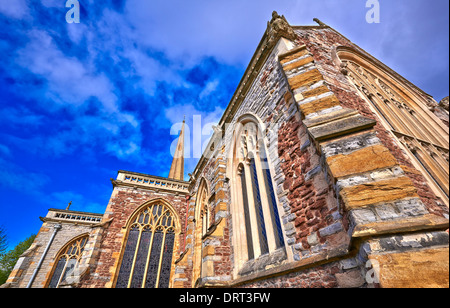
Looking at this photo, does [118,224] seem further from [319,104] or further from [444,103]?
[444,103]

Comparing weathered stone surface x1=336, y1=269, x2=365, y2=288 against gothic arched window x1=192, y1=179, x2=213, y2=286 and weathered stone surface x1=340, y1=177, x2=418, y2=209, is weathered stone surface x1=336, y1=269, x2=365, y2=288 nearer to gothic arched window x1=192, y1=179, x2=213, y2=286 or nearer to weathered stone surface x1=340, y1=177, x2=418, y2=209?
weathered stone surface x1=340, y1=177, x2=418, y2=209

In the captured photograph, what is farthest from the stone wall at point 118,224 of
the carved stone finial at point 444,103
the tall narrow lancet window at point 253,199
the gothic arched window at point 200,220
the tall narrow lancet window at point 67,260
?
the carved stone finial at point 444,103

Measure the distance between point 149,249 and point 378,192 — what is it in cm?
1241

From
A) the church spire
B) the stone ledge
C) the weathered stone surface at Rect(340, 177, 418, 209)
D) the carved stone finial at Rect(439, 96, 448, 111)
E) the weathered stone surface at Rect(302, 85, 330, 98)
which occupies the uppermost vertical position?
the church spire

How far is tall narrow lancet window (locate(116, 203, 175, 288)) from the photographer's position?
1009 cm

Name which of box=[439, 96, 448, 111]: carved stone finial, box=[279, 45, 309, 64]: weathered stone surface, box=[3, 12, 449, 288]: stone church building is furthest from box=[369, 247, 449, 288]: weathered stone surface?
box=[439, 96, 448, 111]: carved stone finial

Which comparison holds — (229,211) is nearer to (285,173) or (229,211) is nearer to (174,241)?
(285,173)

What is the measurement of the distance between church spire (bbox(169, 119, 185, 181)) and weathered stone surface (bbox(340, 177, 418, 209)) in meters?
31.7

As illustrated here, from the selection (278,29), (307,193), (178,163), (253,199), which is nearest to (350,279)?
(307,193)

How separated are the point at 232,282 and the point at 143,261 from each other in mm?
8048

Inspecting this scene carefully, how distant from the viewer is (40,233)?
13.9m

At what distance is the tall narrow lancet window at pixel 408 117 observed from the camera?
150 inches

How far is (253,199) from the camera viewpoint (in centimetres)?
550

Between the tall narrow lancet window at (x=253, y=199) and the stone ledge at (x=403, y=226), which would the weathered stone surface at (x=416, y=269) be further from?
the tall narrow lancet window at (x=253, y=199)
